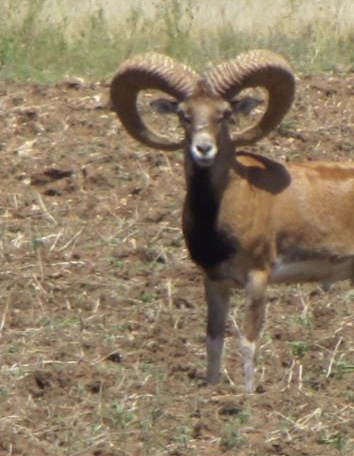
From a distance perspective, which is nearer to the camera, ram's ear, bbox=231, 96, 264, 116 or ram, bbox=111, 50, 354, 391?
ram, bbox=111, 50, 354, 391

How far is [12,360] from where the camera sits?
11062mm

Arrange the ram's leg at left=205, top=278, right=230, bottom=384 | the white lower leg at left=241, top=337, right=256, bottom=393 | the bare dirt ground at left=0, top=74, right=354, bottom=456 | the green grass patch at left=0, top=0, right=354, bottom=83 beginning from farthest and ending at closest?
the green grass patch at left=0, top=0, right=354, bottom=83
the ram's leg at left=205, top=278, right=230, bottom=384
the white lower leg at left=241, top=337, right=256, bottom=393
the bare dirt ground at left=0, top=74, right=354, bottom=456

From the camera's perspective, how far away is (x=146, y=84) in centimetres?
1184

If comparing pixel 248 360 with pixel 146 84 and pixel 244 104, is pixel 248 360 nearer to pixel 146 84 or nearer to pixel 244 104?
pixel 244 104

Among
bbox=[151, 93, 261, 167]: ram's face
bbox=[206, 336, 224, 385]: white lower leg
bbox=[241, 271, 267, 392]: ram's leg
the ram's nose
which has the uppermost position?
bbox=[151, 93, 261, 167]: ram's face

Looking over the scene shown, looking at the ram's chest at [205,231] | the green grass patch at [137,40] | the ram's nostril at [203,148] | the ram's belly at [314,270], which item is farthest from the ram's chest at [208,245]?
the green grass patch at [137,40]

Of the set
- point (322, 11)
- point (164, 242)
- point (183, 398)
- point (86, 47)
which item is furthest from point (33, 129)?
point (322, 11)

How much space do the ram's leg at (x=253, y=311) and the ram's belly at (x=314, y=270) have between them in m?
0.20

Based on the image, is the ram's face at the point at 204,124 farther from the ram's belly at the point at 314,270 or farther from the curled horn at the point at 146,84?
the ram's belly at the point at 314,270

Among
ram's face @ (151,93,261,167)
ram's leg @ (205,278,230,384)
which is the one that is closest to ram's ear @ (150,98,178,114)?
ram's face @ (151,93,261,167)

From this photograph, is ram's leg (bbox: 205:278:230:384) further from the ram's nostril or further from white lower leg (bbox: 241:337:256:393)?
the ram's nostril

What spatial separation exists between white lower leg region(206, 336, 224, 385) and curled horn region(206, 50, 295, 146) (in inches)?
53.0

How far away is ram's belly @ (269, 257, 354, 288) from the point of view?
11.7 m

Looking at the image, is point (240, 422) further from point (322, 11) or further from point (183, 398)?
point (322, 11)
